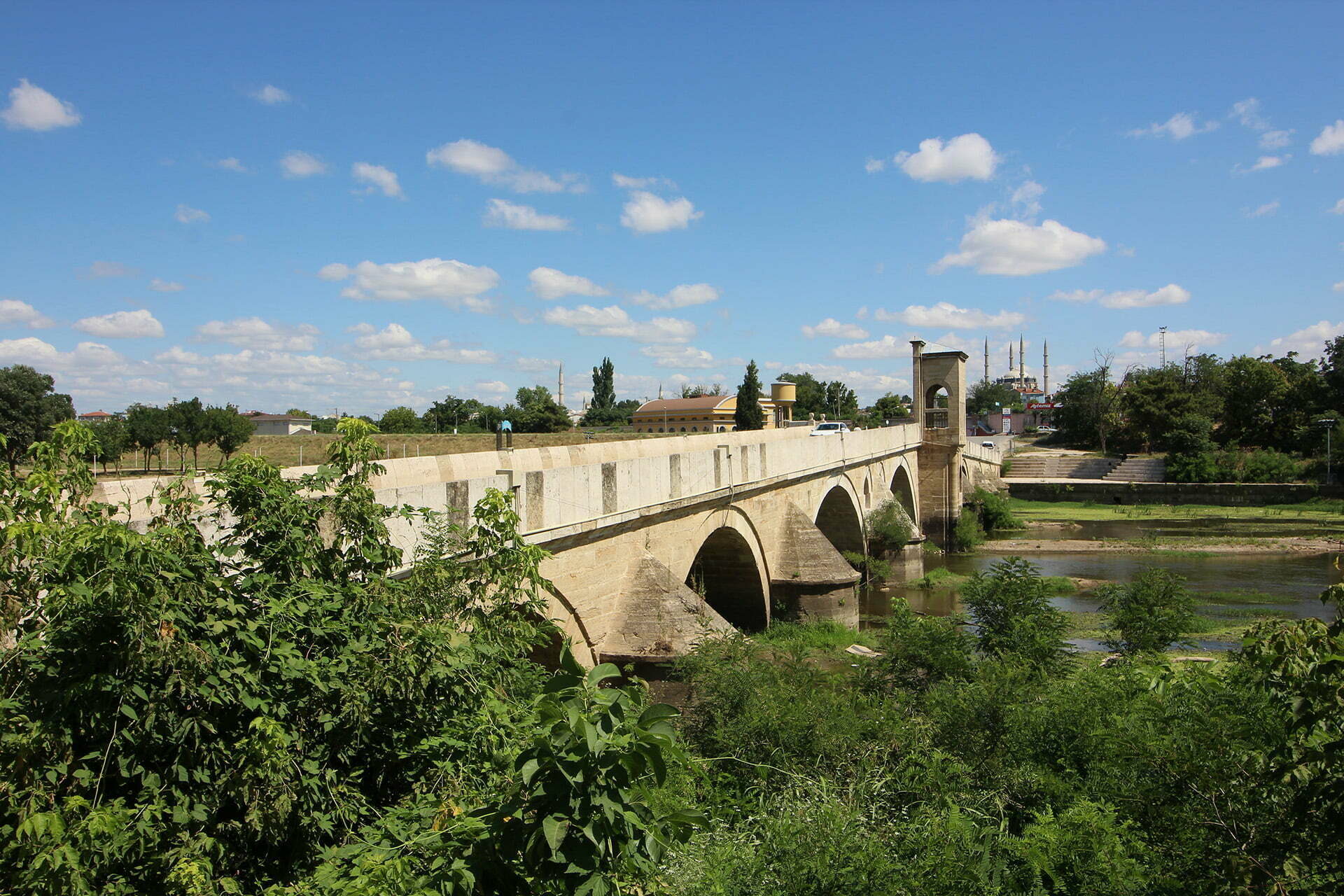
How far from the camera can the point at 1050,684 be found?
249 inches

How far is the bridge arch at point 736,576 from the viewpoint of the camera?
12711 millimetres

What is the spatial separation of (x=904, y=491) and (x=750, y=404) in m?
21.3

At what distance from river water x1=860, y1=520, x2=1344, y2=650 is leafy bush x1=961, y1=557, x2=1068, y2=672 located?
7394 mm

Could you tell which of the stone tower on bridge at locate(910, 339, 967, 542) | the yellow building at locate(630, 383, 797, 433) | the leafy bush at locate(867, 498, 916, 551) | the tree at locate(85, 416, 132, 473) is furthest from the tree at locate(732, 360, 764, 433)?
the tree at locate(85, 416, 132, 473)

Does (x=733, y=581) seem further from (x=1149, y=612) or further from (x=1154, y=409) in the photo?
(x=1154, y=409)

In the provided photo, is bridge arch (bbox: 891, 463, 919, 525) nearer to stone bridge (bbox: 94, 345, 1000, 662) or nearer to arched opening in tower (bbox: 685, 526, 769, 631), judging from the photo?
stone bridge (bbox: 94, 345, 1000, 662)

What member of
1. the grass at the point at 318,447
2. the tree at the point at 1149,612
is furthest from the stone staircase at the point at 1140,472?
the tree at the point at 1149,612

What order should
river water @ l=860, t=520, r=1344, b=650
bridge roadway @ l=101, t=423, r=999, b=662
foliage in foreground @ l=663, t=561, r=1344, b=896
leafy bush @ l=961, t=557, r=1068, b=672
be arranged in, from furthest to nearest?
1. river water @ l=860, t=520, r=1344, b=650
2. leafy bush @ l=961, t=557, r=1068, b=672
3. bridge roadway @ l=101, t=423, r=999, b=662
4. foliage in foreground @ l=663, t=561, r=1344, b=896

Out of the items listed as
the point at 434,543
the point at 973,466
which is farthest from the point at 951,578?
the point at 434,543

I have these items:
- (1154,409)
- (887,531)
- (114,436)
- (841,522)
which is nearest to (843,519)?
(841,522)

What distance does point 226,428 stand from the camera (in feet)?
72.0

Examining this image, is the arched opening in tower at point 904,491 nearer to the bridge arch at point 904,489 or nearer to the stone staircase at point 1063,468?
the bridge arch at point 904,489

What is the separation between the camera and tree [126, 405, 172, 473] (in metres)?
21.6

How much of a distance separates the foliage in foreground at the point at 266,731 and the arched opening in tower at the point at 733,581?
966 centimetres
